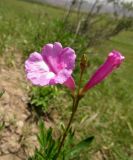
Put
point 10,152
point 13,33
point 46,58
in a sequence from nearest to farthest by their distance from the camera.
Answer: point 46,58 < point 10,152 < point 13,33

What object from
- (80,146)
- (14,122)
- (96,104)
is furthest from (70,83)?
(96,104)

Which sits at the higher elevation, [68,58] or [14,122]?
[68,58]

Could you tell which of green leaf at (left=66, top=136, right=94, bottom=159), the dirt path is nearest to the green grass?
the dirt path

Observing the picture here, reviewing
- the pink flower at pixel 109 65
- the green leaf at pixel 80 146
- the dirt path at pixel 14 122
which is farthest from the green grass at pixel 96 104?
the pink flower at pixel 109 65

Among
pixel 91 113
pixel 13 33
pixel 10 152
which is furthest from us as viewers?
pixel 13 33

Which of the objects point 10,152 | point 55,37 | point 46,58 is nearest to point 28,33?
point 55,37

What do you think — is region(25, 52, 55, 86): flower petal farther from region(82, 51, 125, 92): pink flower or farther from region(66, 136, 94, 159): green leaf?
region(66, 136, 94, 159): green leaf

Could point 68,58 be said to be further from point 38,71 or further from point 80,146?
point 80,146

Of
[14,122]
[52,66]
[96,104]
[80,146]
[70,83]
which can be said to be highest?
[52,66]

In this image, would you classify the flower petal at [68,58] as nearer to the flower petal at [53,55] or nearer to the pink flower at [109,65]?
the flower petal at [53,55]

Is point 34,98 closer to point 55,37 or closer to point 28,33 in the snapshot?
point 55,37
